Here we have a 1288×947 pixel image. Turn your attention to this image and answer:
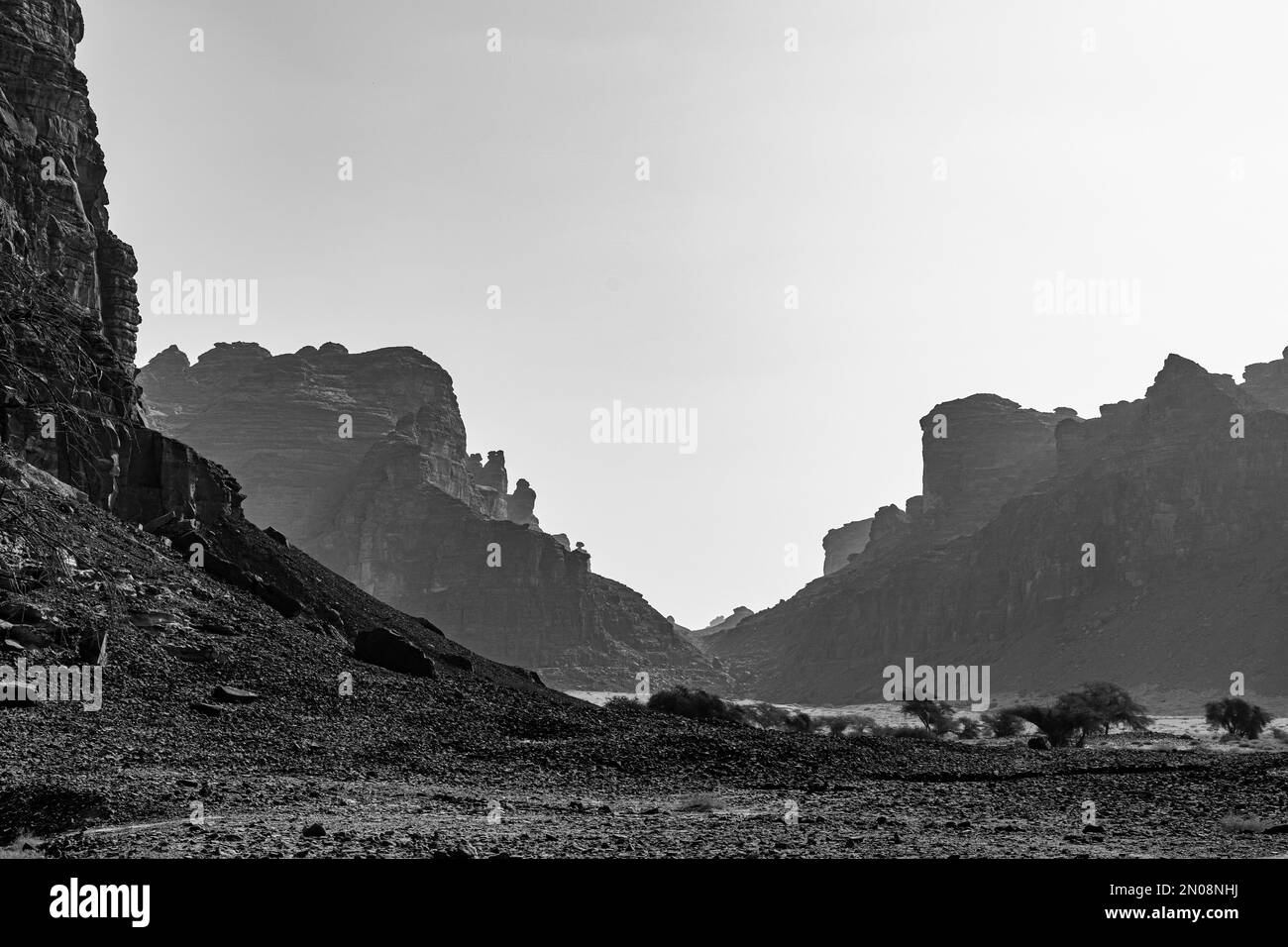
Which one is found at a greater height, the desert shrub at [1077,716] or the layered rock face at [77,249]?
the layered rock face at [77,249]

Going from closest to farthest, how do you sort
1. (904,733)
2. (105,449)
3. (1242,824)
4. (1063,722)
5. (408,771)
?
(1242,824), (408,771), (105,449), (1063,722), (904,733)

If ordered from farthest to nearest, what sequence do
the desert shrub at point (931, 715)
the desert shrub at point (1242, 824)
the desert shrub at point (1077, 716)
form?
the desert shrub at point (931, 715) < the desert shrub at point (1077, 716) < the desert shrub at point (1242, 824)

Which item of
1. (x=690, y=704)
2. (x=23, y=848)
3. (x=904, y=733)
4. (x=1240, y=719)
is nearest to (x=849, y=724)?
(x=904, y=733)

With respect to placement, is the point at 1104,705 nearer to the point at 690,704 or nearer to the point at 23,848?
the point at 690,704

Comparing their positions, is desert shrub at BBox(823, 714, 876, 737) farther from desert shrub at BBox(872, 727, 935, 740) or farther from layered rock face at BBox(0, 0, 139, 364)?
layered rock face at BBox(0, 0, 139, 364)

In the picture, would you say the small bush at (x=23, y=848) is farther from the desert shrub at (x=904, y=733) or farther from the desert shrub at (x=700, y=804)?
the desert shrub at (x=904, y=733)

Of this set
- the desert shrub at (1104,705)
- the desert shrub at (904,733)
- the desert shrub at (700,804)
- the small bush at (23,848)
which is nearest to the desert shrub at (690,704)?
the desert shrub at (904,733)

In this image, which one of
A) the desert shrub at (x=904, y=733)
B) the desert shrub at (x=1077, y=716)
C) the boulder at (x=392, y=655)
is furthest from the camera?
the desert shrub at (x=904, y=733)

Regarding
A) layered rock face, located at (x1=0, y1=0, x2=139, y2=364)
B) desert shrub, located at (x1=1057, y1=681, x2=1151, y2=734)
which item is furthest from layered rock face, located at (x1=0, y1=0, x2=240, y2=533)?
desert shrub, located at (x1=1057, y1=681, x2=1151, y2=734)

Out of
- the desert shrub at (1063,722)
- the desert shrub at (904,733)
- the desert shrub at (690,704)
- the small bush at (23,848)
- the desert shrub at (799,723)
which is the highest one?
the small bush at (23,848)

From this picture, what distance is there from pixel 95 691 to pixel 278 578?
30.9 m

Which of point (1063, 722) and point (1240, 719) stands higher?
point (1063, 722)
